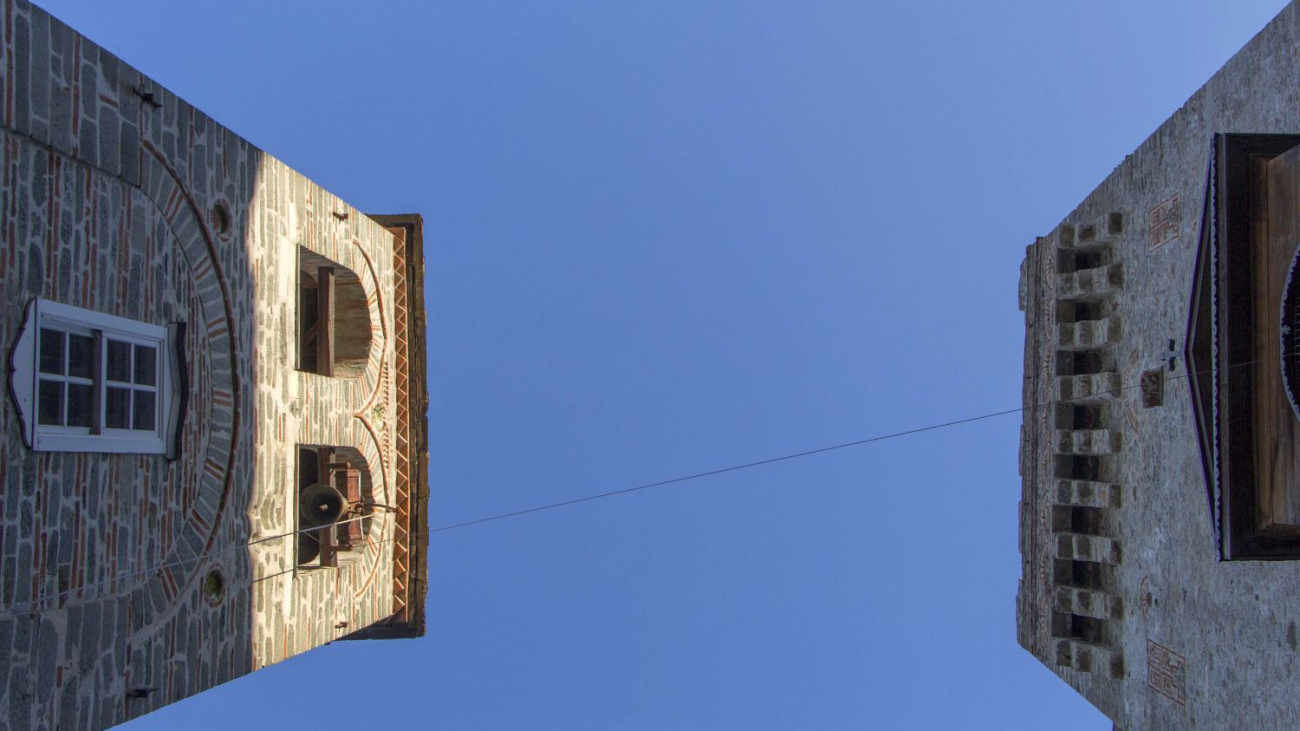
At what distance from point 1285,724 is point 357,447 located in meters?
11.2

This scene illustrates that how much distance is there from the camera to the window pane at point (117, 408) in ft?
29.2

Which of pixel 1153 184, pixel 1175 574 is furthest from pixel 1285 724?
pixel 1153 184

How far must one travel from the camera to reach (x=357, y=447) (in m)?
14.6

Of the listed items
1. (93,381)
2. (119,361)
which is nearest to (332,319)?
(119,361)

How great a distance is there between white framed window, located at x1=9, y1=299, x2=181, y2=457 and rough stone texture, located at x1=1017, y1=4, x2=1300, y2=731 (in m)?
10.1

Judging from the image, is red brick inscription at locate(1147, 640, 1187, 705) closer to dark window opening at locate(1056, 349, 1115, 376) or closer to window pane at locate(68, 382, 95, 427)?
dark window opening at locate(1056, 349, 1115, 376)

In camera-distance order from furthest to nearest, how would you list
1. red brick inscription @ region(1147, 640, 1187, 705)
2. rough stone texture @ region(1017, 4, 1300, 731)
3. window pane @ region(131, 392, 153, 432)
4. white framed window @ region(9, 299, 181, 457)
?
red brick inscription @ region(1147, 640, 1187, 705)
rough stone texture @ region(1017, 4, 1300, 731)
window pane @ region(131, 392, 153, 432)
white framed window @ region(9, 299, 181, 457)

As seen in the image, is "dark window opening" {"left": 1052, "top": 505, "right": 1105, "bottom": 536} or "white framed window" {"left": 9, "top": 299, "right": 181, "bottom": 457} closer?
"white framed window" {"left": 9, "top": 299, "right": 181, "bottom": 457}

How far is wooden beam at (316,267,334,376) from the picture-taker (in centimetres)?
1395

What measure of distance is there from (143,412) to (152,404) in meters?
0.16

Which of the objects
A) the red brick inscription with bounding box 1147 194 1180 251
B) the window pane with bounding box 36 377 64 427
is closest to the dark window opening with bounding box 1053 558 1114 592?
the red brick inscription with bounding box 1147 194 1180 251

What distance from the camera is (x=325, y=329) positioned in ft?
45.7

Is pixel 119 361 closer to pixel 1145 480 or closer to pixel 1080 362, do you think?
pixel 1145 480

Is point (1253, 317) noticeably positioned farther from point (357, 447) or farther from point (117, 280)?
point (357, 447)
